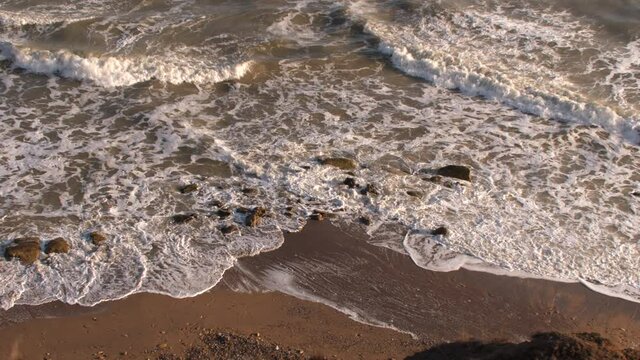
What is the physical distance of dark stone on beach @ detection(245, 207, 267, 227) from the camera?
9.74 m

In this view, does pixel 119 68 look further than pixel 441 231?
Yes

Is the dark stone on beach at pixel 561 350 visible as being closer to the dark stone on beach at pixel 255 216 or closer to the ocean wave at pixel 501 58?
the dark stone on beach at pixel 255 216

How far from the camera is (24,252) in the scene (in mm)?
8969

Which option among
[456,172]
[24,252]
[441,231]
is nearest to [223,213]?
[24,252]

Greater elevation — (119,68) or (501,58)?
(501,58)

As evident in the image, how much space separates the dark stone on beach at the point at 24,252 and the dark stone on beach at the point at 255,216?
2.93 meters

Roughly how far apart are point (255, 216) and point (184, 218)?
1065 millimetres

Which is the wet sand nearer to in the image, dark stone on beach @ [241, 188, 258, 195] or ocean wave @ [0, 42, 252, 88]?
dark stone on beach @ [241, 188, 258, 195]

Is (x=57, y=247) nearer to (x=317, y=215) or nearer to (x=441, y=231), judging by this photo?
(x=317, y=215)

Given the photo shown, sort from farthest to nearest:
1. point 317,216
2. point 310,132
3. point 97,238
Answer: point 310,132 → point 317,216 → point 97,238

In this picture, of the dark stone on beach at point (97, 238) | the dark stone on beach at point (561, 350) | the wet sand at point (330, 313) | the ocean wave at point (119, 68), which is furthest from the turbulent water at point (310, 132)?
the dark stone on beach at point (561, 350)

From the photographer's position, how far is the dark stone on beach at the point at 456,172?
1088 centimetres

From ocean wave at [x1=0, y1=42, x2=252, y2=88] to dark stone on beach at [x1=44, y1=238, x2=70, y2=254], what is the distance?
5.41m

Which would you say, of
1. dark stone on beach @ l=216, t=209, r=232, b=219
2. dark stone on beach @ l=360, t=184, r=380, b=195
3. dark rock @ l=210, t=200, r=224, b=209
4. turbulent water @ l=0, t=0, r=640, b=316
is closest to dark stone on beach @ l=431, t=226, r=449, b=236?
turbulent water @ l=0, t=0, r=640, b=316
